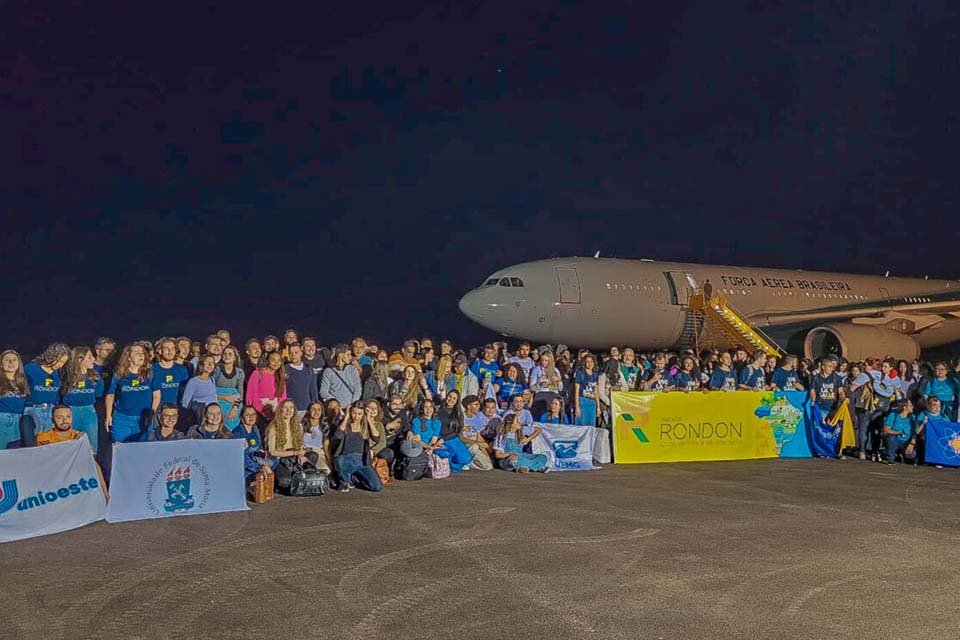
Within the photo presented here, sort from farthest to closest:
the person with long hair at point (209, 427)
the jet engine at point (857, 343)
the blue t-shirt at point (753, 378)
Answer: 1. the jet engine at point (857, 343)
2. the blue t-shirt at point (753, 378)
3. the person with long hair at point (209, 427)

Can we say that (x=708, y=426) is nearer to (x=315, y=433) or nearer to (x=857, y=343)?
(x=315, y=433)

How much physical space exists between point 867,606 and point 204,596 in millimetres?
4144

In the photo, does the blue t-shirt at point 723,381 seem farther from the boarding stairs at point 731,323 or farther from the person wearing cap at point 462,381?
the boarding stairs at point 731,323

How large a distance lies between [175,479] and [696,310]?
54.7 feet

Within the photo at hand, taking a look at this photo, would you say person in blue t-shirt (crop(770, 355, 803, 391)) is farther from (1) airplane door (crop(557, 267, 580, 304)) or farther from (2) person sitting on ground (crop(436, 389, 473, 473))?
(1) airplane door (crop(557, 267, 580, 304))

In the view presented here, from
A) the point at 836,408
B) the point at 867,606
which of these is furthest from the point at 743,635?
the point at 836,408

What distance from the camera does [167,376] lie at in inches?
352

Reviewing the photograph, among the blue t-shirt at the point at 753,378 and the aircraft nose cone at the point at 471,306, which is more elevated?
the aircraft nose cone at the point at 471,306

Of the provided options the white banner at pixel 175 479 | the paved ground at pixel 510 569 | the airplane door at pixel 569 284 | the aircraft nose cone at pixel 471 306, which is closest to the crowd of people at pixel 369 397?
the white banner at pixel 175 479

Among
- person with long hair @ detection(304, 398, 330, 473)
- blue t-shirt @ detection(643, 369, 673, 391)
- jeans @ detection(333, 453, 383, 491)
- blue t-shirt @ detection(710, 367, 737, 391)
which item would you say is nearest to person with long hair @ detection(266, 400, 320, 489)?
person with long hair @ detection(304, 398, 330, 473)

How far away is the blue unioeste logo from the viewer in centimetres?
680

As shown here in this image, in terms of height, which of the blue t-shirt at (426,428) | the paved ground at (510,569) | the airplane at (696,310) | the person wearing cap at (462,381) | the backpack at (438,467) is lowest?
the paved ground at (510,569)

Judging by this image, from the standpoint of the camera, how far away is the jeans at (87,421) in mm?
8062

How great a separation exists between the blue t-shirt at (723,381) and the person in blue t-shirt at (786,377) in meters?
0.67
